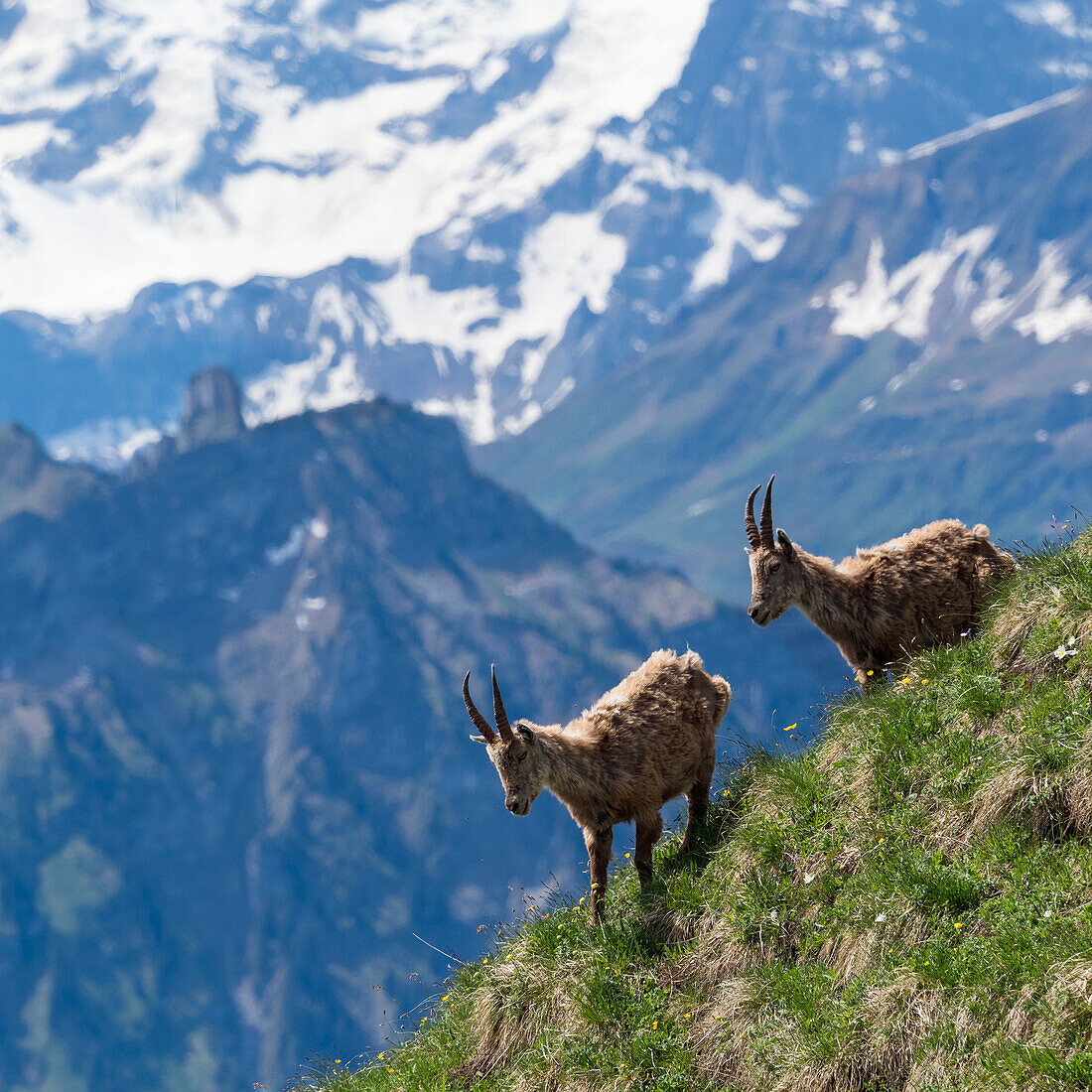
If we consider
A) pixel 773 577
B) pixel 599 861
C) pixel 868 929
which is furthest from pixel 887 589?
pixel 868 929

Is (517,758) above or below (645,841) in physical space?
above

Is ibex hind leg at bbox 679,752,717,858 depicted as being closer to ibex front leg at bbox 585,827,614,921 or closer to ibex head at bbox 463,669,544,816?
ibex front leg at bbox 585,827,614,921

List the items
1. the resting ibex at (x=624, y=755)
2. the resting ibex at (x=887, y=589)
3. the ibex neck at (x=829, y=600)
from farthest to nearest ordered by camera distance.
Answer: the ibex neck at (x=829, y=600), the resting ibex at (x=887, y=589), the resting ibex at (x=624, y=755)

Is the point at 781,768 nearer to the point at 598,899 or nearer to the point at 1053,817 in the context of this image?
the point at 598,899

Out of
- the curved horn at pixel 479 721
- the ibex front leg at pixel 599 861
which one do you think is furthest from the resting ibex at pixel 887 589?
the curved horn at pixel 479 721

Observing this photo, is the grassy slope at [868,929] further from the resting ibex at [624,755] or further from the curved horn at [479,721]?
the curved horn at [479,721]

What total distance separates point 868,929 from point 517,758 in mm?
4353

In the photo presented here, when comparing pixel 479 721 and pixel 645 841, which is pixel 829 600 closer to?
pixel 645 841

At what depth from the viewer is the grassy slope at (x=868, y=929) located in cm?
1104

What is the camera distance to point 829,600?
1688 cm

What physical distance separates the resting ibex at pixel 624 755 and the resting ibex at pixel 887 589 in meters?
1.36

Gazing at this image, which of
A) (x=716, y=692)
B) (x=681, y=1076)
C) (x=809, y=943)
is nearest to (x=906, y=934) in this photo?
(x=809, y=943)

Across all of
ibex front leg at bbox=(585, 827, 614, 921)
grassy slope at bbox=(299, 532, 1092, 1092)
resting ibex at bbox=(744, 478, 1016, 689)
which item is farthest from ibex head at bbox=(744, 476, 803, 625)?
ibex front leg at bbox=(585, 827, 614, 921)

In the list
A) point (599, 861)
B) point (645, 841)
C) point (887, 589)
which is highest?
point (887, 589)
